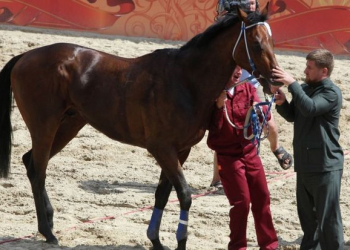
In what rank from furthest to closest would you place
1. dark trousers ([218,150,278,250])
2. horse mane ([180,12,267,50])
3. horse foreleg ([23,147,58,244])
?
1. horse foreleg ([23,147,58,244])
2. dark trousers ([218,150,278,250])
3. horse mane ([180,12,267,50])

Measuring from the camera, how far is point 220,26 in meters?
5.86

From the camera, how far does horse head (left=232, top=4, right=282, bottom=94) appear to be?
5527 mm

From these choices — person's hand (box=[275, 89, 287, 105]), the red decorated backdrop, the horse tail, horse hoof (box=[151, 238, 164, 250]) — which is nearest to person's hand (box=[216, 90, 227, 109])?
person's hand (box=[275, 89, 287, 105])

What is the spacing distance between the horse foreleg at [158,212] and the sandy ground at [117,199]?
0.67 ft

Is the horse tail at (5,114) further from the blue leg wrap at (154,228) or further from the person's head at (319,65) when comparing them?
the person's head at (319,65)

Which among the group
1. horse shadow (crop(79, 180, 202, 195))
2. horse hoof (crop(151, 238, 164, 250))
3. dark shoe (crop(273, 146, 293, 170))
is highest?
dark shoe (crop(273, 146, 293, 170))

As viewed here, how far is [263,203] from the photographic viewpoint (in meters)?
5.86

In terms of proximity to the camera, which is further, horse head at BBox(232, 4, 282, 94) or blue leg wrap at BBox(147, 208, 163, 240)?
blue leg wrap at BBox(147, 208, 163, 240)

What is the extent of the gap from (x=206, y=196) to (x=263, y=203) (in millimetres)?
2075

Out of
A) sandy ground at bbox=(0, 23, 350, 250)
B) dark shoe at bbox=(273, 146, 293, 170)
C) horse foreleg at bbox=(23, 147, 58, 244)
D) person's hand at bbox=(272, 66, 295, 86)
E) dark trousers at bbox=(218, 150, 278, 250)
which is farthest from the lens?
dark shoe at bbox=(273, 146, 293, 170)

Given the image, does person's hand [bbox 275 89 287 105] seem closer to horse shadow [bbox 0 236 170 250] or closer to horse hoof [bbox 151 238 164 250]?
horse hoof [bbox 151 238 164 250]

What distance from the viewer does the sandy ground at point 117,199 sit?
6496 millimetres

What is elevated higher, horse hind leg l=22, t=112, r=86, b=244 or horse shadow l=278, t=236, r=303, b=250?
horse hind leg l=22, t=112, r=86, b=244

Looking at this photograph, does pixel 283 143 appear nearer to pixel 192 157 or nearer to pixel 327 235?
pixel 192 157
